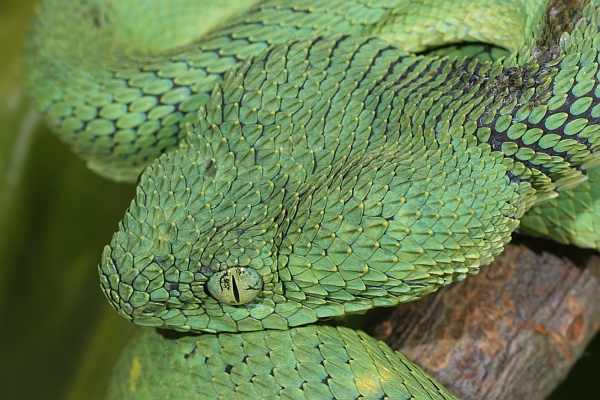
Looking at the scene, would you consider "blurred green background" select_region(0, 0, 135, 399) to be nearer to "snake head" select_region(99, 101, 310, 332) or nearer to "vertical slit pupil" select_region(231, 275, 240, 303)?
"snake head" select_region(99, 101, 310, 332)

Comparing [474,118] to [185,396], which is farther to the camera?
[185,396]

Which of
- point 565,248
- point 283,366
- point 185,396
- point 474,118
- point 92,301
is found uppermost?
point 474,118

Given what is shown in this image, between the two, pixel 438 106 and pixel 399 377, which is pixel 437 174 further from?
pixel 399 377

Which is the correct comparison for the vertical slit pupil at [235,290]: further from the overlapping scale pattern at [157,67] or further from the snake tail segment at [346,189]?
the overlapping scale pattern at [157,67]

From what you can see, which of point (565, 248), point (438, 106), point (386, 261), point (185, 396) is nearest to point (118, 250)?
point (185, 396)

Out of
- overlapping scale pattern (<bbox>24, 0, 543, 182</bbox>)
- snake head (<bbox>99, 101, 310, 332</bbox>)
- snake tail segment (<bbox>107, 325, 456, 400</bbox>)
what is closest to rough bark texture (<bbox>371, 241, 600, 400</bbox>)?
snake tail segment (<bbox>107, 325, 456, 400</bbox>)

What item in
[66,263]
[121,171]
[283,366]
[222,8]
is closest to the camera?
[283,366]

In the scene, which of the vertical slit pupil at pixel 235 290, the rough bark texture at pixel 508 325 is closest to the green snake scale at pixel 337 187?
the vertical slit pupil at pixel 235 290

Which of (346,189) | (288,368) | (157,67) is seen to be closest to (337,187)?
(346,189)
